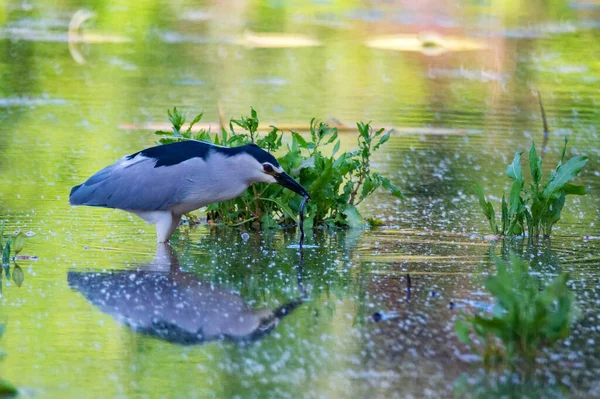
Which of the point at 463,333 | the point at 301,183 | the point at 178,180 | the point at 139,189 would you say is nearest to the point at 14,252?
the point at 139,189

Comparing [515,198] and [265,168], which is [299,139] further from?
[515,198]

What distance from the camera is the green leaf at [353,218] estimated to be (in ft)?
25.8

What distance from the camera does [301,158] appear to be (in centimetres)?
786

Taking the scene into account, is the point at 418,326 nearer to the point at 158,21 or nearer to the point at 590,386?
the point at 590,386

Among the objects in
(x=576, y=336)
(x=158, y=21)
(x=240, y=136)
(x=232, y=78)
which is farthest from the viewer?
(x=158, y=21)

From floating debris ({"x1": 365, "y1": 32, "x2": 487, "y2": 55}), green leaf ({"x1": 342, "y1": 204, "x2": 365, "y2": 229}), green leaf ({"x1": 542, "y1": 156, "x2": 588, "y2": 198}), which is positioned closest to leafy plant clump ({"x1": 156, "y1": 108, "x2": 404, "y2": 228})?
green leaf ({"x1": 342, "y1": 204, "x2": 365, "y2": 229})

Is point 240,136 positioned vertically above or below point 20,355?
above

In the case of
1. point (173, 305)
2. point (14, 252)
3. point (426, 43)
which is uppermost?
point (426, 43)

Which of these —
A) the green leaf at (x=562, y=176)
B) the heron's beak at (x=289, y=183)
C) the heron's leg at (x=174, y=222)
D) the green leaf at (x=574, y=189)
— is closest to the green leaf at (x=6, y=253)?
the heron's leg at (x=174, y=222)

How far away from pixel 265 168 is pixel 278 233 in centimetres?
71

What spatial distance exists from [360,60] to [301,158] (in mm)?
8620

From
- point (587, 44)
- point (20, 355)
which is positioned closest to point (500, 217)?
point (20, 355)

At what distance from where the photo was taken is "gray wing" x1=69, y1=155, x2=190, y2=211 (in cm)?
709

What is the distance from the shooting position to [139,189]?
7117 mm
